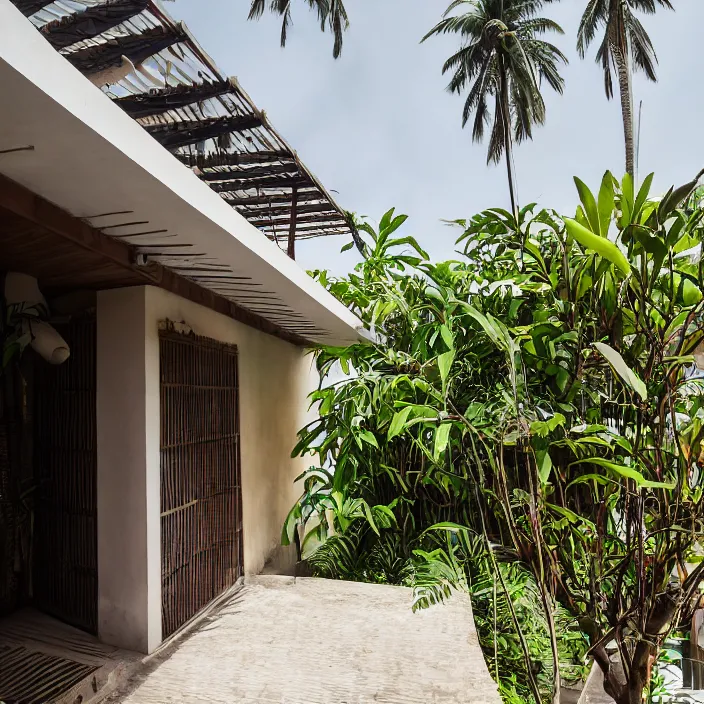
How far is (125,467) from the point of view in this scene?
2328 millimetres

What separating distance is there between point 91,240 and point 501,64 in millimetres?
14082

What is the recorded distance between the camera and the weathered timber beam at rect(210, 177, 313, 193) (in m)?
3.68

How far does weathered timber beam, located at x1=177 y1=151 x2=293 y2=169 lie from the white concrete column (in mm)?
1009

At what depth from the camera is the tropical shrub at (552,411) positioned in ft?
6.75

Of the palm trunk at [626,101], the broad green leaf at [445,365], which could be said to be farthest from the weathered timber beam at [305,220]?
the palm trunk at [626,101]

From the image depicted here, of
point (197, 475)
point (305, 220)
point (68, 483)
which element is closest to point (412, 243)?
point (305, 220)

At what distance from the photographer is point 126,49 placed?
2.25m

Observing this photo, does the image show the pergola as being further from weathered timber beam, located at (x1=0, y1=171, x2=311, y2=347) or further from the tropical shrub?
the tropical shrub

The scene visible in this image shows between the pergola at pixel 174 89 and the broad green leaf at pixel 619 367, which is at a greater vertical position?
the pergola at pixel 174 89

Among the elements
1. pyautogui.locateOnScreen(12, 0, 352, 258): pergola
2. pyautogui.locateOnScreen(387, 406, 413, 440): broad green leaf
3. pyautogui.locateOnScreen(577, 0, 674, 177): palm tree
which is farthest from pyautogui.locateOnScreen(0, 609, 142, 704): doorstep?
pyautogui.locateOnScreen(577, 0, 674, 177): palm tree

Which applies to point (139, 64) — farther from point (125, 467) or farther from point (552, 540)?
point (552, 540)

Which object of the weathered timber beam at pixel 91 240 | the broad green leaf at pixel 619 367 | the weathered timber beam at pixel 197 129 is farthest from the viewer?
the weathered timber beam at pixel 197 129

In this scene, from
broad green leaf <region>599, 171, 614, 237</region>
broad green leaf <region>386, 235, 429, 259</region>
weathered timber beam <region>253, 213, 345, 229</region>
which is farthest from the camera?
weathered timber beam <region>253, 213, 345, 229</region>

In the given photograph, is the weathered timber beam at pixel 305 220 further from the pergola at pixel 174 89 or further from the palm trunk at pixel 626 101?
the palm trunk at pixel 626 101
